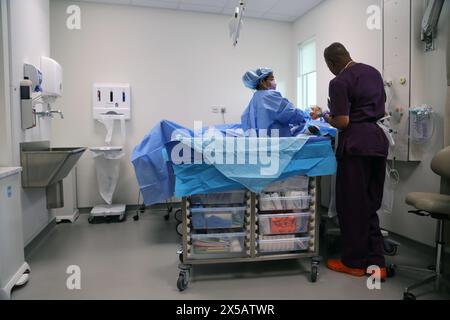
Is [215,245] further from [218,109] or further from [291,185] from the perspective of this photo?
[218,109]

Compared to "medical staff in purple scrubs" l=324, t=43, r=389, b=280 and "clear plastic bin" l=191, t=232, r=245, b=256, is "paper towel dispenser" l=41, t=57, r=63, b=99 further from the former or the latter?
"medical staff in purple scrubs" l=324, t=43, r=389, b=280

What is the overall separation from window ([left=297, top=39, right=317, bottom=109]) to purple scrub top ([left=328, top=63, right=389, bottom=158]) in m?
2.19

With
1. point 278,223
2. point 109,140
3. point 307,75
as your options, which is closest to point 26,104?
point 109,140

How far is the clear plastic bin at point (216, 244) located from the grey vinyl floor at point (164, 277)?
0.22m

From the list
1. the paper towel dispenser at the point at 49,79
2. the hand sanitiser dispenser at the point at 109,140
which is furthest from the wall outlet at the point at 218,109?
the paper towel dispenser at the point at 49,79

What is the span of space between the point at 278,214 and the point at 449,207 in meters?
1.00

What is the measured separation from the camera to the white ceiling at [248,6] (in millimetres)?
4016

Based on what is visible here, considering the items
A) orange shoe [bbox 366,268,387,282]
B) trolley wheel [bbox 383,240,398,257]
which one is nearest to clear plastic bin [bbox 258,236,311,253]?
orange shoe [bbox 366,268,387,282]

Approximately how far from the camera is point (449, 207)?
1.81 metres

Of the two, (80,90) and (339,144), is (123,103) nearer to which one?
(80,90)

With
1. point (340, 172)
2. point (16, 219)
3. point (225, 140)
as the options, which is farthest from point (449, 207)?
point (16, 219)

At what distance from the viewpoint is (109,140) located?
4020 millimetres

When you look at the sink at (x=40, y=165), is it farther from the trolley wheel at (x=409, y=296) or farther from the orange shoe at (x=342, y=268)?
the trolley wheel at (x=409, y=296)

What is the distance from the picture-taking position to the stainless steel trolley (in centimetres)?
212
